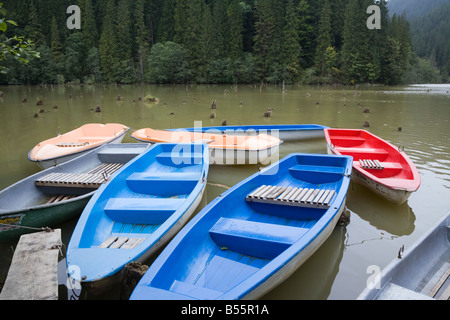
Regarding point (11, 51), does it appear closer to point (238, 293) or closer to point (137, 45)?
point (238, 293)

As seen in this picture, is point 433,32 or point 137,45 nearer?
point 137,45

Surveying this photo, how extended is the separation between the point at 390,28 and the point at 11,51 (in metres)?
55.7

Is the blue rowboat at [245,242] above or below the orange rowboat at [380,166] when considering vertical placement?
below

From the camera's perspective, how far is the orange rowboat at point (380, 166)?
5.70 meters

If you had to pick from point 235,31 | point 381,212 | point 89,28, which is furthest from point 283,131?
point 89,28

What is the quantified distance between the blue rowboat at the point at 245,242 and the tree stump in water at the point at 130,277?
0.21 m

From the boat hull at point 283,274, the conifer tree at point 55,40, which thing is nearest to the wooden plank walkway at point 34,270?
the boat hull at point 283,274

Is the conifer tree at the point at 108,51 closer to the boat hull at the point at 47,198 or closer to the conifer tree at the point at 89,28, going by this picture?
the conifer tree at the point at 89,28

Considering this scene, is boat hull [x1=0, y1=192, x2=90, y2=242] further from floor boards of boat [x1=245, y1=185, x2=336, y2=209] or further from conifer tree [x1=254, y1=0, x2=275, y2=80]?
conifer tree [x1=254, y1=0, x2=275, y2=80]

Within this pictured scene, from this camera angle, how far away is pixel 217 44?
1930 inches

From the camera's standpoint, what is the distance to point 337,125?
600 inches

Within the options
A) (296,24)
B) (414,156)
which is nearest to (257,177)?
(414,156)

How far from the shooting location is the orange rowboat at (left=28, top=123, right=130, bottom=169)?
288 inches

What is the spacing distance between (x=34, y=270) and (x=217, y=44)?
49.5 m
